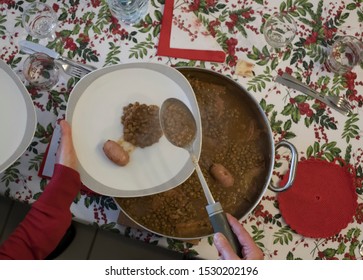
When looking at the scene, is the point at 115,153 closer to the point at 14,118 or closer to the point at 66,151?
the point at 66,151

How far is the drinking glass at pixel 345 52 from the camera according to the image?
37.0 inches

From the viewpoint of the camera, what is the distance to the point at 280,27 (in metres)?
0.96

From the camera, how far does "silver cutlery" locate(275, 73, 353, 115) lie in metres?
0.92

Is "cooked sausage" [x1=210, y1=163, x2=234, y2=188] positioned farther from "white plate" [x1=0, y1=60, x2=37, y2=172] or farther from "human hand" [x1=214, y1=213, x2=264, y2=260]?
"white plate" [x1=0, y1=60, x2=37, y2=172]

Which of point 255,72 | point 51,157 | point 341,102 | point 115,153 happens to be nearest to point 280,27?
point 255,72

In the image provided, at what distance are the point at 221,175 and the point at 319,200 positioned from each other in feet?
0.83

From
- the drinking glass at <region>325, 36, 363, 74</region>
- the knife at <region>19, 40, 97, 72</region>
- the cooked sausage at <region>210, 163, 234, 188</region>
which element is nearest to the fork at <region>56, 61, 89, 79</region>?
the knife at <region>19, 40, 97, 72</region>

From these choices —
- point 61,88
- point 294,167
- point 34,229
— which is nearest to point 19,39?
point 61,88

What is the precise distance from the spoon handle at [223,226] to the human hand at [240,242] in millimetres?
11

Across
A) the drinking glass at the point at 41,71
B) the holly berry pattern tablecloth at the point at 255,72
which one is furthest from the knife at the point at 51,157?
the drinking glass at the point at 41,71

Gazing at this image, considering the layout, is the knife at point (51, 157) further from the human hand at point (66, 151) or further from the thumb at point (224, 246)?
the thumb at point (224, 246)

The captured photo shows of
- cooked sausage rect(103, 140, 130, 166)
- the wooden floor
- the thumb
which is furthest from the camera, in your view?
the wooden floor

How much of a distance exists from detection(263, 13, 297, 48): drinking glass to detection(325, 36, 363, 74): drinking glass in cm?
11
